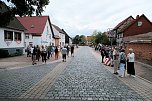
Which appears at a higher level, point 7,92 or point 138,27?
point 138,27

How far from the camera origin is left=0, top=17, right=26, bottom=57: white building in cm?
3156

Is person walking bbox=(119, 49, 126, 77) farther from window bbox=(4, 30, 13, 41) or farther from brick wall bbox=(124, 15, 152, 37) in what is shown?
brick wall bbox=(124, 15, 152, 37)

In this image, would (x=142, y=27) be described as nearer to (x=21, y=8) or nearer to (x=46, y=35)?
(x=46, y=35)

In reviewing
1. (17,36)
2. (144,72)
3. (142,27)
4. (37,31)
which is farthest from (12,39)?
(142,27)

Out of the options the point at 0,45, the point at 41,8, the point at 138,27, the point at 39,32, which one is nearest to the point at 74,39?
the point at 138,27

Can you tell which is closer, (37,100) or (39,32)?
(37,100)

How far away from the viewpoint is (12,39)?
116ft

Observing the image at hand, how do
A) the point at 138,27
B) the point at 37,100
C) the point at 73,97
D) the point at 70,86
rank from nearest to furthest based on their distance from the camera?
the point at 37,100
the point at 73,97
the point at 70,86
the point at 138,27

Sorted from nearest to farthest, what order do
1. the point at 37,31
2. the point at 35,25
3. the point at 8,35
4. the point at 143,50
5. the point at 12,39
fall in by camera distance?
the point at 143,50 < the point at 8,35 < the point at 12,39 < the point at 37,31 < the point at 35,25

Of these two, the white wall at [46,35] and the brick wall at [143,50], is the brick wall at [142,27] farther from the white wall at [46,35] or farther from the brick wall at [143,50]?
the brick wall at [143,50]

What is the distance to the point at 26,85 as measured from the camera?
35.2ft

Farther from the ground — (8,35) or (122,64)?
(8,35)

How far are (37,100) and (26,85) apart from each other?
2.92m

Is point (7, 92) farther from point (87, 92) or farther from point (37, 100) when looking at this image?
point (87, 92)
